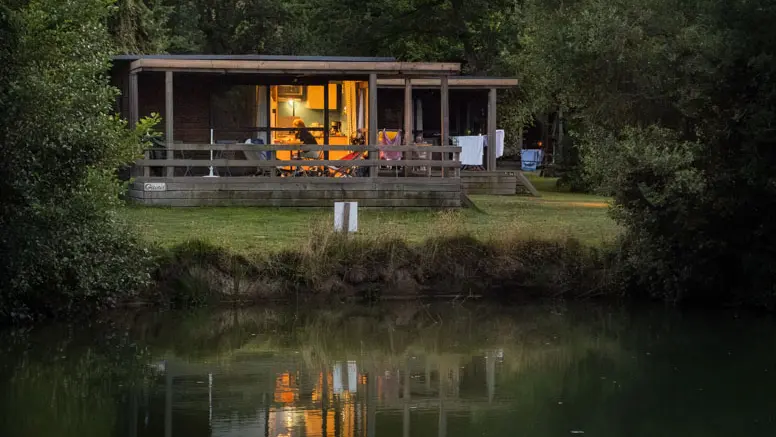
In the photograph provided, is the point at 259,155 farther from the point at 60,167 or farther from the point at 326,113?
the point at 60,167

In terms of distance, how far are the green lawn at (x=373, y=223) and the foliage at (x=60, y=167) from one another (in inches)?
64.1

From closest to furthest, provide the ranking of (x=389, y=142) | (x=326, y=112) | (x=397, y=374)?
(x=397, y=374)
(x=326, y=112)
(x=389, y=142)

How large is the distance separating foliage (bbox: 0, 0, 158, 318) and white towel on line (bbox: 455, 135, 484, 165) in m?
17.2

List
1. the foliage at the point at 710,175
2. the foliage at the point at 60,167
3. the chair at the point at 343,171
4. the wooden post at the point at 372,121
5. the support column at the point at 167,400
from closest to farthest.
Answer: the support column at the point at 167,400 → the foliage at the point at 60,167 → the foliage at the point at 710,175 → the wooden post at the point at 372,121 → the chair at the point at 343,171

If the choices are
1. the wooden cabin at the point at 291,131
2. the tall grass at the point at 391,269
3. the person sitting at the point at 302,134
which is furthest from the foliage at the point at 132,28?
the tall grass at the point at 391,269

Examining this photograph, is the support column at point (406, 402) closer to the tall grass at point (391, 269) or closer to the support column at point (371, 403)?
the support column at point (371, 403)

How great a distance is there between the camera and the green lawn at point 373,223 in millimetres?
19906

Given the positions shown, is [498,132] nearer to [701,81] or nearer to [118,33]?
[118,33]

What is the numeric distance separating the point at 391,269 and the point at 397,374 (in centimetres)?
468

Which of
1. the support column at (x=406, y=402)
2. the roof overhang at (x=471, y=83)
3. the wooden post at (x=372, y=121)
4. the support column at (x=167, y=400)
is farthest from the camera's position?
the roof overhang at (x=471, y=83)

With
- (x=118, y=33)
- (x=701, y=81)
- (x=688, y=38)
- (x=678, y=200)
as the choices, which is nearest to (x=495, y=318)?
(x=678, y=200)

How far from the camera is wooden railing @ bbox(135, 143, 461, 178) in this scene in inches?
1003

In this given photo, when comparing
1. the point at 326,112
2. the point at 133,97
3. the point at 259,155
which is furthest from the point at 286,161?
the point at 326,112

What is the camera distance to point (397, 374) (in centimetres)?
1473
